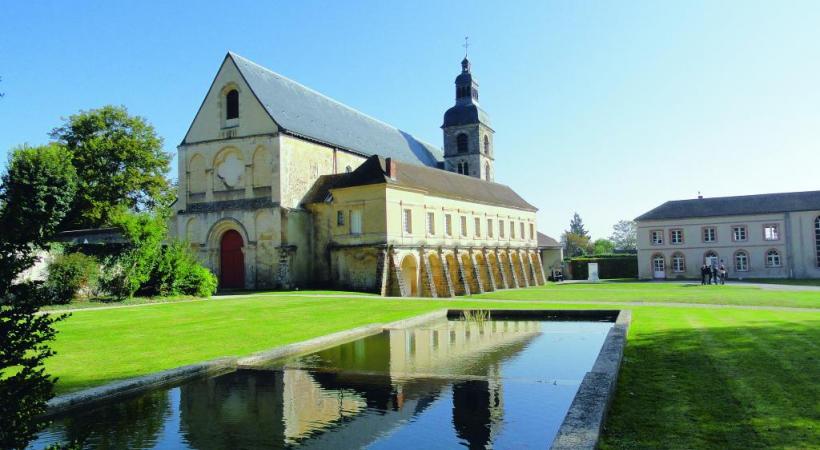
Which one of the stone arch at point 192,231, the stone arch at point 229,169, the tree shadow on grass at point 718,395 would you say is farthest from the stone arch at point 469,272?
the tree shadow on grass at point 718,395

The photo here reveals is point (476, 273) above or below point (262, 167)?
below

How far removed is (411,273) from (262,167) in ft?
33.4

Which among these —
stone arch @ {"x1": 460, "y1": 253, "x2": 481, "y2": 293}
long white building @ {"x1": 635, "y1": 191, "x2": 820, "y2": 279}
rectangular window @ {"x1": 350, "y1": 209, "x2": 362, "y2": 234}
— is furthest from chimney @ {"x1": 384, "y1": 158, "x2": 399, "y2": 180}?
long white building @ {"x1": 635, "y1": 191, "x2": 820, "y2": 279}

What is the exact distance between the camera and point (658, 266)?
51.2 meters

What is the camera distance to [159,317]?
17656 millimetres

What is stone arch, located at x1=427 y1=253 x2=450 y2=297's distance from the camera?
105 ft

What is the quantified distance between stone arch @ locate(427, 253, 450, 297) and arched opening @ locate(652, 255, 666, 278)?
87.8 feet

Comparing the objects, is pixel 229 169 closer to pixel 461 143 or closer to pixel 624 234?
pixel 461 143

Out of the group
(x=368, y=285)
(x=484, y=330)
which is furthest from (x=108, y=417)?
(x=368, y=285)

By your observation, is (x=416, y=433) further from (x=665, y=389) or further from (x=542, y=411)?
(x=665, y=389)

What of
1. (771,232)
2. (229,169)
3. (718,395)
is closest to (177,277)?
(229,169)

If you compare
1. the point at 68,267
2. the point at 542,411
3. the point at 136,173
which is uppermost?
the point at 136,173

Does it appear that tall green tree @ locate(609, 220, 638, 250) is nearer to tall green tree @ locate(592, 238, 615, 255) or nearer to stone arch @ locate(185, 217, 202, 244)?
tall green tree @ locate(592, 238, 615, 255)

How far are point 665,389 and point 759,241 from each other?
47656 mm
